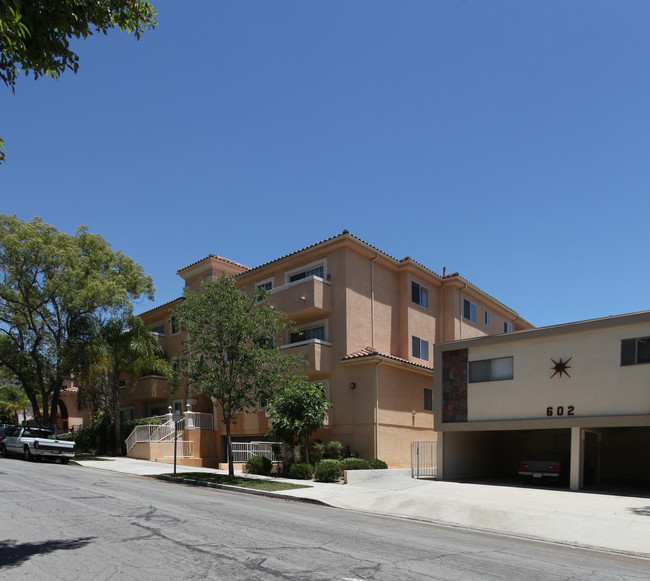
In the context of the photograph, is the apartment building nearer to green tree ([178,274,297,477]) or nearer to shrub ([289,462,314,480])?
green tree ([178,274,297,477])

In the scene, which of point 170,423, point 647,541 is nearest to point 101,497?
point 647,541

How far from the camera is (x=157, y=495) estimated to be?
583 inches

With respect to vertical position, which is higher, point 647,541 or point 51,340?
point 51,340

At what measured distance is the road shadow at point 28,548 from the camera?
289 inches

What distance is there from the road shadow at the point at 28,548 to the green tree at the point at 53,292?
69.3 feet

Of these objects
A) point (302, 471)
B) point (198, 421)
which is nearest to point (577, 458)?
point (302, 471)

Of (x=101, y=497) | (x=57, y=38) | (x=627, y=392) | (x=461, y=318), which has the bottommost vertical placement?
(x=101, y=497)

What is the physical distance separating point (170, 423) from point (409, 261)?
48.5 ft

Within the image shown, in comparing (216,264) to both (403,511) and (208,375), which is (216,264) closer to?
(208,375)

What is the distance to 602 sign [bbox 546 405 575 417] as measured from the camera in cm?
1869

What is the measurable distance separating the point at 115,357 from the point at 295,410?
13.3 metres

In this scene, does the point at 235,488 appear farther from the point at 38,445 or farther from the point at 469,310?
the point at 469,310

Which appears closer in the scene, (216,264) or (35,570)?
(35,570)

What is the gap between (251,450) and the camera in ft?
83.7
